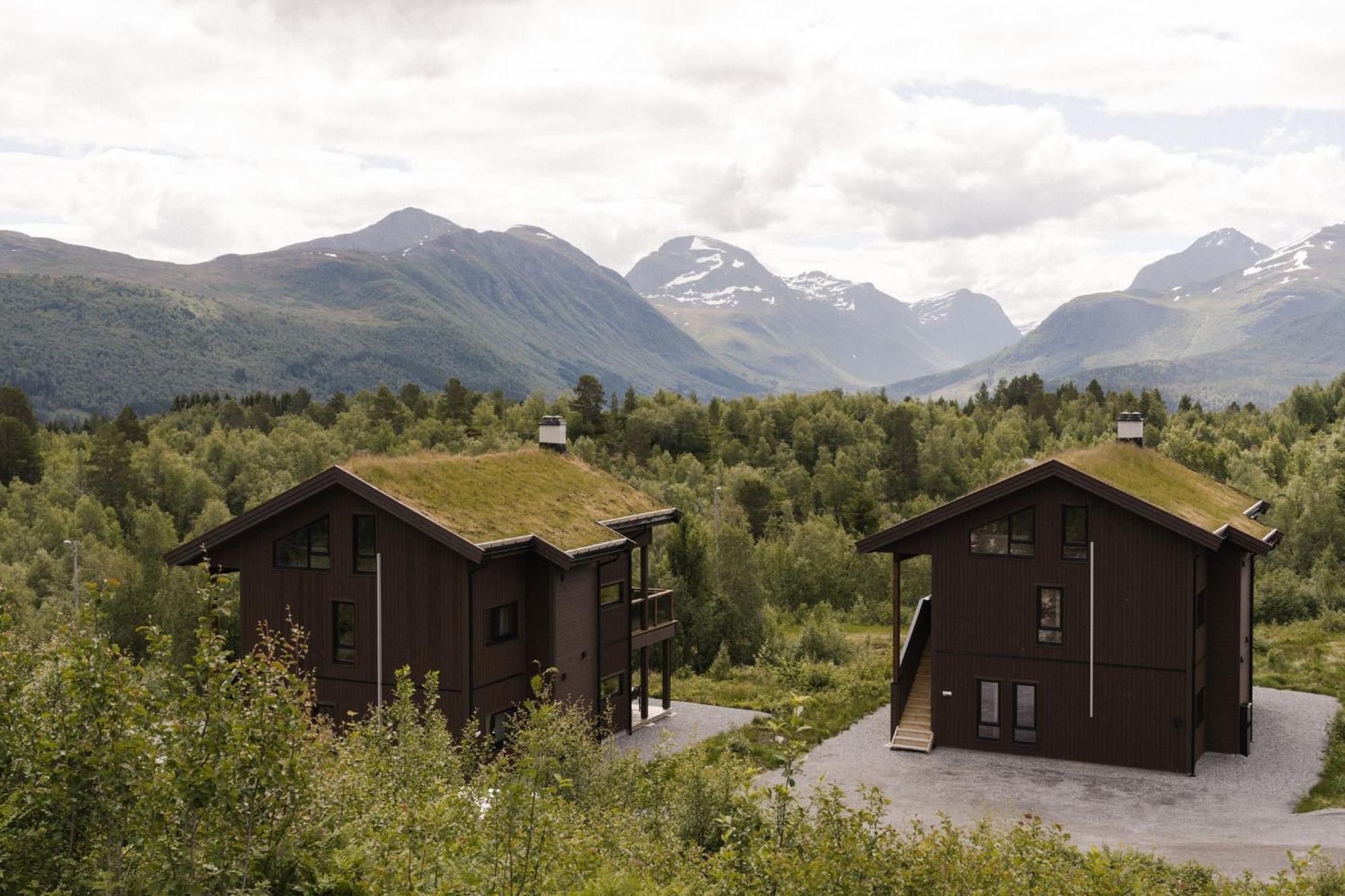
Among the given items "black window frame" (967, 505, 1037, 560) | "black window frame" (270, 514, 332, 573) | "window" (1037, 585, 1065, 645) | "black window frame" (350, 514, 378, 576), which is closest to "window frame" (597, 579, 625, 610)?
"black window frame" (350, 514, 378, 576)

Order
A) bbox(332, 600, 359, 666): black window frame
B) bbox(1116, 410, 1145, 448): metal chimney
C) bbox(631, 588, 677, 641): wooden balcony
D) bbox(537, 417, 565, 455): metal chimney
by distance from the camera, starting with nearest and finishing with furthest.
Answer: bbox(332, 600, 359, 666): black window frame, bbox(631, 588, 677, 641): wooden balcony, bbox(1116, 410, 1145, 448): metal chimney, bbox(537, 417, 565, 455): metal chimney

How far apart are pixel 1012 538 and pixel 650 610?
10723mm

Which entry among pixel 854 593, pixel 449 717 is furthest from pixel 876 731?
pixel 854 593

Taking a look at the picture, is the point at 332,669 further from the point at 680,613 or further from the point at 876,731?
the point at 680,613

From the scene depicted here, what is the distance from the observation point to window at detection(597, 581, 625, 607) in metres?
31.5

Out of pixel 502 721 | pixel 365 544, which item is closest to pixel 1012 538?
pixel 502 721

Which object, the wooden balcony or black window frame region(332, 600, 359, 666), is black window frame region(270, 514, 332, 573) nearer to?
black window frame region(332, 600, 359, 666)

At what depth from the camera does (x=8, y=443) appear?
99.2 metres

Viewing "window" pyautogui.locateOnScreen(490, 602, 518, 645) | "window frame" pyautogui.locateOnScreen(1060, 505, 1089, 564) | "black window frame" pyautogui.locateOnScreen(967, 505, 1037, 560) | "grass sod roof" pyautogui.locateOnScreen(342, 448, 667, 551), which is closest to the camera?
"grass sod roof" pyautogui.locateOnScreen(342, 448, 667, 551)

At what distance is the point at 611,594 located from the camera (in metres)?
32.1

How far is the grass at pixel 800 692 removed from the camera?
31.3 meters

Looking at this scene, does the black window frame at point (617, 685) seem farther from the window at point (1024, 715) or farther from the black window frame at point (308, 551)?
the window at point (1024, 715)

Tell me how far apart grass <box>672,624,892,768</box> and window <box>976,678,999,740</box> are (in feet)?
14.0

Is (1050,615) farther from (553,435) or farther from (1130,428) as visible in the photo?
(553,435)
